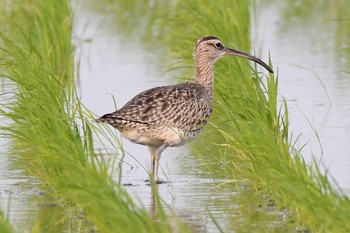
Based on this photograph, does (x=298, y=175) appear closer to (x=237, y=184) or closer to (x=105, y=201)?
(x=105, y=201)

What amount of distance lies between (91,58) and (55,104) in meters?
7.91

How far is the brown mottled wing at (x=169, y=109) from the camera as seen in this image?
10.8 meters

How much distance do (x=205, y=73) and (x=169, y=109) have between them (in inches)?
40.9

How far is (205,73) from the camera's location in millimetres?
11922

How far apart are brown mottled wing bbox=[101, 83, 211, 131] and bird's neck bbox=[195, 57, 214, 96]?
1.27ft

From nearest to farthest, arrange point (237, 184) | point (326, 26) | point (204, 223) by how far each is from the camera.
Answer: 1. point (204, 223)
2. point (237, 184)
3. point (326, 26)

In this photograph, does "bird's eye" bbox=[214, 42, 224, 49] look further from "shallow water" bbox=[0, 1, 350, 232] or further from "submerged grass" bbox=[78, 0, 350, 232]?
"shallow water" bbox=[0, 1, 350, 232]

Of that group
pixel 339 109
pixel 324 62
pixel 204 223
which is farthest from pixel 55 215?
pixel 324 62

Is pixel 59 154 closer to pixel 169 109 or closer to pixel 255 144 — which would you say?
pixel 255 144

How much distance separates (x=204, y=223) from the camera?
29.9 feet

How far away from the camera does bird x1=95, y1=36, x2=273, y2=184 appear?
10.8 m

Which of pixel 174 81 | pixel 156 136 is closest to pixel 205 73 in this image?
pixel 156 136

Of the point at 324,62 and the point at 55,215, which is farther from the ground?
the point at 324,62

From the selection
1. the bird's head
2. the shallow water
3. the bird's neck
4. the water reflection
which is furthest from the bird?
the water reflection
